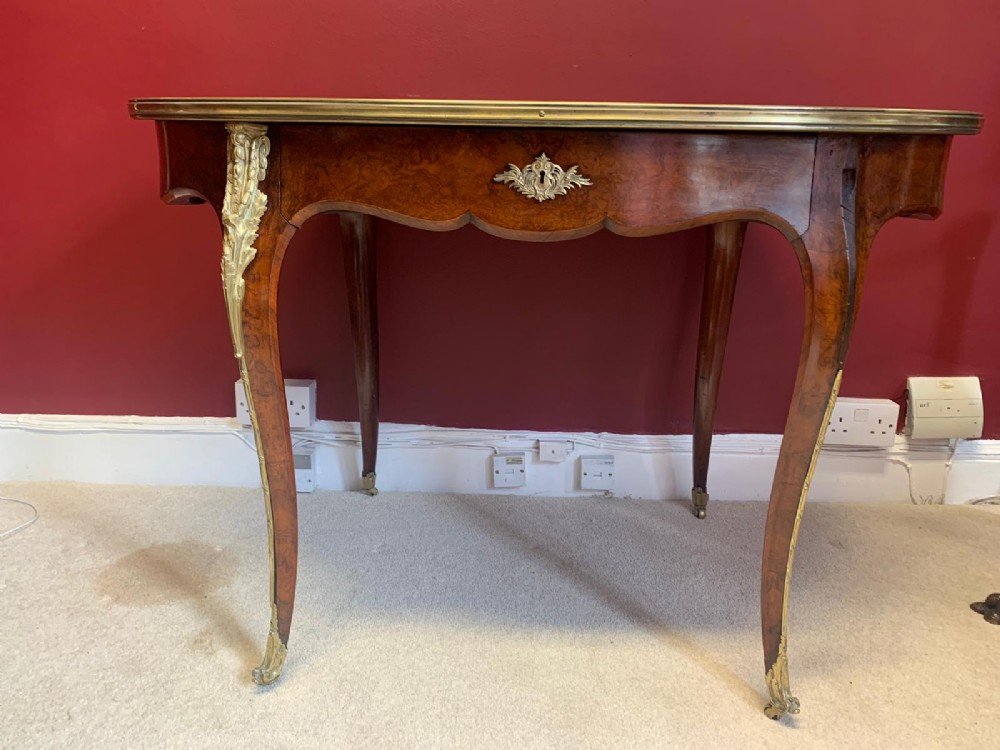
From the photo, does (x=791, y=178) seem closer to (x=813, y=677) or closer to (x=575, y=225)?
(x=575, y=225)

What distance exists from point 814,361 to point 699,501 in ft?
2.05

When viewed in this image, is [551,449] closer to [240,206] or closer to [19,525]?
[240,206]

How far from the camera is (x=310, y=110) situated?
0.71 meters

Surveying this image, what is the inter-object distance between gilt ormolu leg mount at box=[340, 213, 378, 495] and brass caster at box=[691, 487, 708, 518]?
2.03 ft

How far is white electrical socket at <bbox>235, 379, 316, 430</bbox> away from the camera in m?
1.38

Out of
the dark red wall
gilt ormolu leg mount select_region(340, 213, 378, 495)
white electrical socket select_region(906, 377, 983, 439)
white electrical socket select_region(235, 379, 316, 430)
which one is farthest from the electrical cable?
white electrical socket select_region(906, 377, 983, 439)

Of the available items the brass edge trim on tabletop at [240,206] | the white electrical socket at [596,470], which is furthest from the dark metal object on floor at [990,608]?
the brass edge trim on tabletop at [240,206]

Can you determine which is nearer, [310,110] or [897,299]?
[310,110]

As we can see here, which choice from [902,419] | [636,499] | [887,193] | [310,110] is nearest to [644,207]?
[887,193]

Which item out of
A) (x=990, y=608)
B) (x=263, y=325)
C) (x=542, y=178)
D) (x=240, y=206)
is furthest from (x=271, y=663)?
(x=990, y=608)

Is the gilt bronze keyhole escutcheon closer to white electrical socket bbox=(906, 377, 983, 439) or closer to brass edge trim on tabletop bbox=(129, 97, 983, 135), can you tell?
brass edge trim on tabletop bbox=(129, 97, 983, 135)

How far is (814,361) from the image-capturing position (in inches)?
30.3

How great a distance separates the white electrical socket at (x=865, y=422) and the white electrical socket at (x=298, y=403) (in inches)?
39.6

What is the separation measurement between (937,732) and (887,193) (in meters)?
0.62
